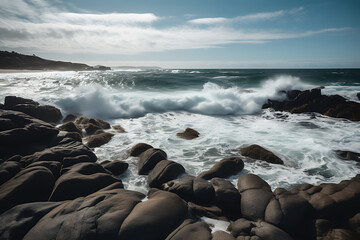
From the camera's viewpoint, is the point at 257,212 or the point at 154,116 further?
the point at 154,116

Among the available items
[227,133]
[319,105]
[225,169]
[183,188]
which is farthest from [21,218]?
[319,105]

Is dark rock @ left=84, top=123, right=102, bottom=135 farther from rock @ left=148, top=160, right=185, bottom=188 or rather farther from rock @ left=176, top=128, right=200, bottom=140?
rock @ left=148, top=160, right=185, bottom=188

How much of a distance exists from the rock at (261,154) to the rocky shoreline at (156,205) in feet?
4.10

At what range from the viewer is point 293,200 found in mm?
3545

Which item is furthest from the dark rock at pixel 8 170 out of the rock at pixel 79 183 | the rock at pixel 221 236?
the rock at pixel 221 236

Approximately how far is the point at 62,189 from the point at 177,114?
1022 centimetres

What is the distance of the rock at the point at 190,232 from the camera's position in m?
2.73

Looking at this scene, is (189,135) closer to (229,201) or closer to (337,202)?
(229,201)

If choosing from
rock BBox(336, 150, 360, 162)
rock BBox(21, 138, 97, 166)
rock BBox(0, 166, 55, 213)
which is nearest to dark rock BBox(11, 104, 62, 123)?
rock BBox(21, 138, 97, 166)

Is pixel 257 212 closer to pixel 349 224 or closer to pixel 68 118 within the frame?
pixel 349 224

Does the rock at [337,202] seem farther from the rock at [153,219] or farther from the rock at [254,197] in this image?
the rock at [153,219]

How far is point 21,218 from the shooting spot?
2.93m

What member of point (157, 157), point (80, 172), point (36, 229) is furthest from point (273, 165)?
point (36, 229)

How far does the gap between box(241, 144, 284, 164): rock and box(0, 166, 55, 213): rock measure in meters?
5.88
